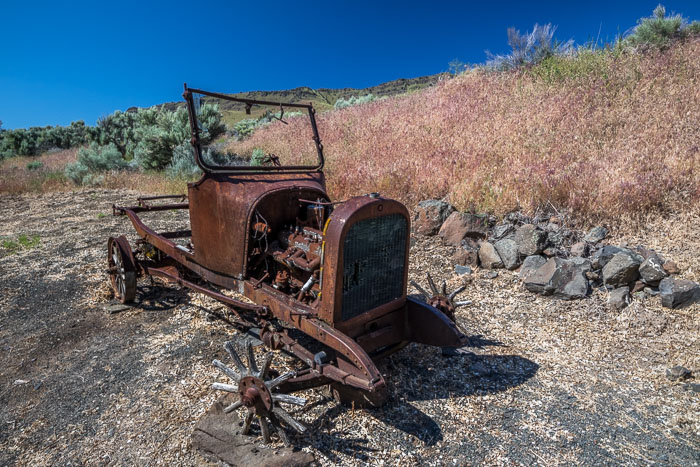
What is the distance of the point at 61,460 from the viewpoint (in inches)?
103

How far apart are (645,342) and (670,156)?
3526 mm

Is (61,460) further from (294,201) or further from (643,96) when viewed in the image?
(643,96)

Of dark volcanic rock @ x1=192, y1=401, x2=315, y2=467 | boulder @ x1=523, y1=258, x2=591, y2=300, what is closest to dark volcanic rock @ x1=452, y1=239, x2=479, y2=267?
boulder @ x1=523, y1=258, x2=591, y2=300

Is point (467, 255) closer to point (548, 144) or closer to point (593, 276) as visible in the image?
point (593, 276)

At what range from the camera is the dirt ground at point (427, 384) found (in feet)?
8.60

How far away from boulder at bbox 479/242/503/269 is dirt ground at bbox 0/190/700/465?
32 centimetres

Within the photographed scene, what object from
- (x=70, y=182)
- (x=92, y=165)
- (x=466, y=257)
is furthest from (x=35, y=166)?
(x=466, y=257)

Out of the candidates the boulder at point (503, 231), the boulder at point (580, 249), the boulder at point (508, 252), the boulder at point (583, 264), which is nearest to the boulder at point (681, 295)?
the boulder at point (583, 264)

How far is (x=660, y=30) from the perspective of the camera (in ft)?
35.1

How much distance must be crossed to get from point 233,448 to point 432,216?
458cm

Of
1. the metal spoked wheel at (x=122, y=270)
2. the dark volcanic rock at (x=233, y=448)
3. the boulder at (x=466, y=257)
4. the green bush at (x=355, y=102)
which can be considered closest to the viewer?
the dark volcanic rock at (x=233, y=448)

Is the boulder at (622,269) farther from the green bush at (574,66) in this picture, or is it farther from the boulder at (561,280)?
the green bush at (574,66)

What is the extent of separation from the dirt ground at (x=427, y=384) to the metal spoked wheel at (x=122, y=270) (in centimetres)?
21

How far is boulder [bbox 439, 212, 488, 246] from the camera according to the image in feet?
19.3
